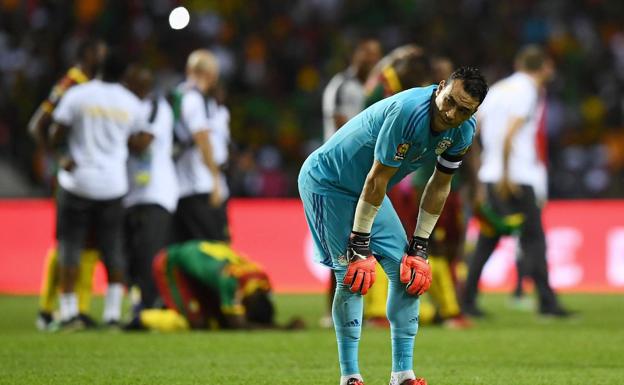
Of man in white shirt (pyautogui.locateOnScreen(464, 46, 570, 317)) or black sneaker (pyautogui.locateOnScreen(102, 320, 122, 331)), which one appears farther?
man in white shirt (pyautogui.locateOnScreen(464, 46, 570, 317))

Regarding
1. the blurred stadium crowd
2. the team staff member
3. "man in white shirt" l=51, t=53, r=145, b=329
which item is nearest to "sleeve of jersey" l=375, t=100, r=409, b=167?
"man in white shirt" l=51, t=53, r=145, b=329

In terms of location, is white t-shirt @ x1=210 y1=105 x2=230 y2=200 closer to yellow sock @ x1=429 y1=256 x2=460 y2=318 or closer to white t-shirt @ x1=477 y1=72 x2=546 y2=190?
yellow sock @ x1=429 y1=256 x2=460 y2=318

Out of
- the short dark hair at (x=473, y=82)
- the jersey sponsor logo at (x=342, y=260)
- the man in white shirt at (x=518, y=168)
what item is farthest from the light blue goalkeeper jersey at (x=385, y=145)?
the man in white shirt at (x=518, y=168)

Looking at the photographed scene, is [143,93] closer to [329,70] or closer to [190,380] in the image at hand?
[190,380]

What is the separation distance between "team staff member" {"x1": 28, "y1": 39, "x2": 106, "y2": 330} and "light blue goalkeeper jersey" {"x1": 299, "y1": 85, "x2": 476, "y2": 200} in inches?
177

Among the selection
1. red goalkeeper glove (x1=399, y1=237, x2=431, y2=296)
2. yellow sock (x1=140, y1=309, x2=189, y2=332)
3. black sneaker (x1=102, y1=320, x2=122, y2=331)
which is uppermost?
red goalkeeper glove (x1=399, y1=237, x2=431, y2=296)

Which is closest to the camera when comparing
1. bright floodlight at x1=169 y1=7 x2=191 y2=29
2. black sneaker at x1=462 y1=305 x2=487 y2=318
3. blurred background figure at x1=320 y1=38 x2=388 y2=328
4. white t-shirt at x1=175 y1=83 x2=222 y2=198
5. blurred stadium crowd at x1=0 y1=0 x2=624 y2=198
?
blurred background figure at x1=320 y1=38 x2=388 y2=328

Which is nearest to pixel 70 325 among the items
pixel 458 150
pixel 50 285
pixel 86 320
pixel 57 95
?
pixel 86 320

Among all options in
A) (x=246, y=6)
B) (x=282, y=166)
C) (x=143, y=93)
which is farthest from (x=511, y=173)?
(x=246, y=6)

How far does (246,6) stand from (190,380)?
16.3 m

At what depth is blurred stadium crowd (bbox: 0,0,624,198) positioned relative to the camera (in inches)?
817

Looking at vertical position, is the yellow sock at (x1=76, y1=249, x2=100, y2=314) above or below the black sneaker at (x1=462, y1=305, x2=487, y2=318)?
above

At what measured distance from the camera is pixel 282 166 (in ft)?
68.4

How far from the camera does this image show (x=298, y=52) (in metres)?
22.7
